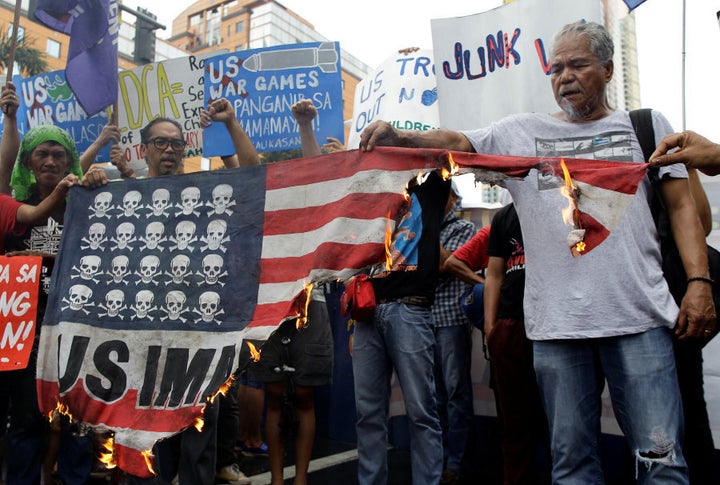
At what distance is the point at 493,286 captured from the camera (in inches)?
138

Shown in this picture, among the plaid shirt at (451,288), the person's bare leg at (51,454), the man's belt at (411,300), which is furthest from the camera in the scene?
the plaid shirt at (451,288)

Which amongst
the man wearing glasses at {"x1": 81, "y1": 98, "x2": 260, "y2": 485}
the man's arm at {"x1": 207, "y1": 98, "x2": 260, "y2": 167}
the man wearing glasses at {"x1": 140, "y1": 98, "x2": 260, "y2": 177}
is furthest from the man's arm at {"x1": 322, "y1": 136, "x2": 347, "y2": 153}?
the man's arm at {"x1": 207, "y1": 98, "x2": 260, "y2": 167}

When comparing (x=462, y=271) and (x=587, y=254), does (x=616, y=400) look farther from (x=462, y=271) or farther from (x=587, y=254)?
(x=462, y=271)

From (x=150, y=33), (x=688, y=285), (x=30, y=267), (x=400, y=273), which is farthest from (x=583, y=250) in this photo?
(x=150, y=33)

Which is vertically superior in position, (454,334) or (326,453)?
(454,334)

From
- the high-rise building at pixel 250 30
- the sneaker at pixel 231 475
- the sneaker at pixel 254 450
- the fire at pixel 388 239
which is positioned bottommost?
the sneaker at pixel 254 450

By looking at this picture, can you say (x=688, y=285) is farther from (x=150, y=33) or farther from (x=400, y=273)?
(x=150, y=33)

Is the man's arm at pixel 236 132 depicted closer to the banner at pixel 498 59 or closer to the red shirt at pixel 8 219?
the red shirt at pixel 8 219

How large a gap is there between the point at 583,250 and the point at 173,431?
1.80 meters

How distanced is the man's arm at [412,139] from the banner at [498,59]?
92.7 inches

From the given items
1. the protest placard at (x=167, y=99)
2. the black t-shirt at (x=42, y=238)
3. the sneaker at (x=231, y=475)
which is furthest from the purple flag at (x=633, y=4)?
the sneaker at (x=231, y=475)

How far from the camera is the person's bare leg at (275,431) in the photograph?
3.50 meters

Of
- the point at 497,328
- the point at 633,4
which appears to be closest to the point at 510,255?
the point at 497,328

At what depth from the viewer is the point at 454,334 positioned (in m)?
4.32
